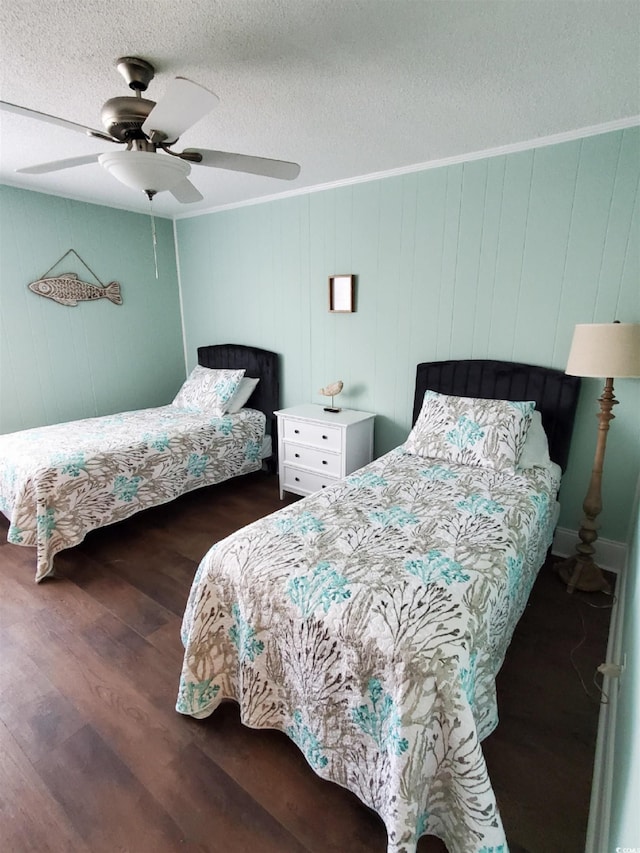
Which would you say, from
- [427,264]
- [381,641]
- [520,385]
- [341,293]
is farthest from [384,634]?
[341,293]

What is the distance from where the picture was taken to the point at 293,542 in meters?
1.54

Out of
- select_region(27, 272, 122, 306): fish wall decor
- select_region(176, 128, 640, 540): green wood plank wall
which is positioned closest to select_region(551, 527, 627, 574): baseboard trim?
select_region(176, 128, 640, 540): green wood plank wall

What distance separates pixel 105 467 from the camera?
2.65 m

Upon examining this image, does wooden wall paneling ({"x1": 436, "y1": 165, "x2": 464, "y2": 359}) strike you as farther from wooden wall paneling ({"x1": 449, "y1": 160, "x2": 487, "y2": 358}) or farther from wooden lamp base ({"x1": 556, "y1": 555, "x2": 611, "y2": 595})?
wooden lamp base ({"x1": 556, "y1": 555, "x2": 611, "y2": 595})

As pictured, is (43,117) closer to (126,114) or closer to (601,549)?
(126,114)

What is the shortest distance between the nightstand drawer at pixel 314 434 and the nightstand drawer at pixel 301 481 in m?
0.24

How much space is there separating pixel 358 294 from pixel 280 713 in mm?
2608

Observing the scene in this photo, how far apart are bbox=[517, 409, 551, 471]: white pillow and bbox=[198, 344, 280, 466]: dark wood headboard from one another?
2.11 metres

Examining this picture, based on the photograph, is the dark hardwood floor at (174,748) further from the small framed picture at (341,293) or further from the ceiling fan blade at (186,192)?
the small framed picture at (341,293)

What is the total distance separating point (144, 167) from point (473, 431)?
6.43ft

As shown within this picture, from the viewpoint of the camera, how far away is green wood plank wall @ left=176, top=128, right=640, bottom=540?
2.20 metres

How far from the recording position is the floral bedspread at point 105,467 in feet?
7.88

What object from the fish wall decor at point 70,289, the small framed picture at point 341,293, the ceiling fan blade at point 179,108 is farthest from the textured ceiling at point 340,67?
the fish wall decor at point 70,289

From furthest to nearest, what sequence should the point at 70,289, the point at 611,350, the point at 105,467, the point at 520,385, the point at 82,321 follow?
the point at 82,321 → the point at 70,289 → the point at 105,467 → the point at 520,385 → the point at 611,350
